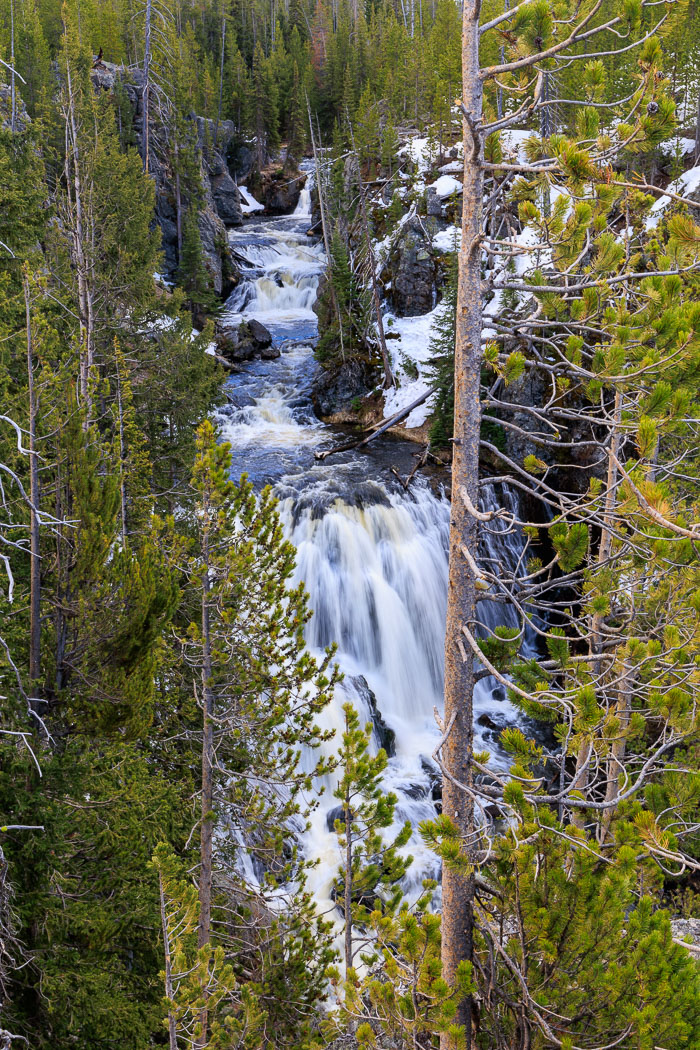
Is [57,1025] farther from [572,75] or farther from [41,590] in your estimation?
[572,75]

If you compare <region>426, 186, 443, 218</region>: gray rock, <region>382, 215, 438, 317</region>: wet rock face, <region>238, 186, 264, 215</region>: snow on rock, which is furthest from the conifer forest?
<region>238, 186, 264, 215</region>: snow on rock

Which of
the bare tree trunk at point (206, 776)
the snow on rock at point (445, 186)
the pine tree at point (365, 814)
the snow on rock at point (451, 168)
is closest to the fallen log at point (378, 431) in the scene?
the snow on rock at point (445, 186)

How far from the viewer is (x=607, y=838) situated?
4.60 meters

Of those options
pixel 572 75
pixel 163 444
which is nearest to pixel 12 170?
pixel 163 444

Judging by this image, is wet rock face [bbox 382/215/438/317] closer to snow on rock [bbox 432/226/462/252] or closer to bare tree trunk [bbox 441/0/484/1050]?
snow on rock [bbox 432/226/462/252]

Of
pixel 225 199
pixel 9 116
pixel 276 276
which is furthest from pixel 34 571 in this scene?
pixel 225 199

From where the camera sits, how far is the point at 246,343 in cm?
2852

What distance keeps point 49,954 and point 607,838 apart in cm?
524

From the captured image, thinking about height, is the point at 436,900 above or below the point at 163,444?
below

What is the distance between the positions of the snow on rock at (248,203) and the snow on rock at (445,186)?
18.1m

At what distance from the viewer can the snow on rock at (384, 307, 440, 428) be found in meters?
24.6

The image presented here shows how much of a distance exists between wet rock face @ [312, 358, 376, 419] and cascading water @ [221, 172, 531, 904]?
91.6 inches

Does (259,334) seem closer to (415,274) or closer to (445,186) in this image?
(415,274)

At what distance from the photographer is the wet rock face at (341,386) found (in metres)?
26.0
